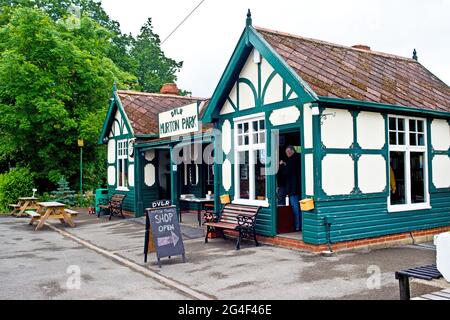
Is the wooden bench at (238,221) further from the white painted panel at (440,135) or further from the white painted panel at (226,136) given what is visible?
the white painted panel at (440,135)

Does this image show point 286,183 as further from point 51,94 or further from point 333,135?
point 51,94

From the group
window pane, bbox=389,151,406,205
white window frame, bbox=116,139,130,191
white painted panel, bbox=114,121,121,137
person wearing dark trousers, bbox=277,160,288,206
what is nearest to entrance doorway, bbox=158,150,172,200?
white window frame, bbox=116,139,130,191

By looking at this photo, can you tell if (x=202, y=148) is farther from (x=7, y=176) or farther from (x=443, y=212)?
(x=7, y=176)

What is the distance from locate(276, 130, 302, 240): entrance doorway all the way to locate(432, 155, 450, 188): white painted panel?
317 centimetres

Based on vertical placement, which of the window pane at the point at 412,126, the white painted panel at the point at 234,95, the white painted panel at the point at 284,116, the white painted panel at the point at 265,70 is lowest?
the window pane at the point at 412,126

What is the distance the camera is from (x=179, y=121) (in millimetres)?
12906

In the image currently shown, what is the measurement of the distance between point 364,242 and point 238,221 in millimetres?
2606

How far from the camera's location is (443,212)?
10.8 m

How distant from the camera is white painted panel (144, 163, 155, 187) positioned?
16734mm

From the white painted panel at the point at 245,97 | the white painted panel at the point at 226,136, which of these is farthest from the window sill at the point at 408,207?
the white painted panel at the point at 226,136

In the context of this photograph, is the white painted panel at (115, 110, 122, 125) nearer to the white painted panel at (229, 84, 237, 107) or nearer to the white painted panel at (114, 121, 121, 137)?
the white painted panel at (114, 121, 121, 137)

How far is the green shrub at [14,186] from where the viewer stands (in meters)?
20.0

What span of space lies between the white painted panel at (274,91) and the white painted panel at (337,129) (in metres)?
1.23

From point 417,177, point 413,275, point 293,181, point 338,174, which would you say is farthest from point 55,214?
point 413,275
